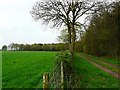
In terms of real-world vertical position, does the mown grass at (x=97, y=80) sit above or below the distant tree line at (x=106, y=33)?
below

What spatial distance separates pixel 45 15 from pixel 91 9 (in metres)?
7.79

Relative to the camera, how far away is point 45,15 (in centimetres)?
4184

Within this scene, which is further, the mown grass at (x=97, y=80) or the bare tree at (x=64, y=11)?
the bare tree at (x=64, y=11)

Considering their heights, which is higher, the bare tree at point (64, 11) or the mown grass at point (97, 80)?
the bare tree at point (64, 11)

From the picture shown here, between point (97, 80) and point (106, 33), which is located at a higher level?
point (106, 33)

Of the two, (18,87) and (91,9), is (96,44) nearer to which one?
(91,9)

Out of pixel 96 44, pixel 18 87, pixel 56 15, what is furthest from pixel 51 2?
pixel 18 87

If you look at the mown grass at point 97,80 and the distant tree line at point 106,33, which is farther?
the distant tree line at point 106,33

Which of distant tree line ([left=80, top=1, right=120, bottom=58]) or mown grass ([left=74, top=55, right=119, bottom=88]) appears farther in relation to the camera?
distant tree line ([left=80, top=1, right=120, bottom=58])

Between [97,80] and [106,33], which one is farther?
[106,33]

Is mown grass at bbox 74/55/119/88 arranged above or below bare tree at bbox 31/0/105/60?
below

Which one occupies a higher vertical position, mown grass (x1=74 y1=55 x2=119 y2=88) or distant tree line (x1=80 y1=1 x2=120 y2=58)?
distant tree line (x1=80 y1=1 x2=120 y2=58)

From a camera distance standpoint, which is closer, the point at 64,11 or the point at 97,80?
the point at 97,80

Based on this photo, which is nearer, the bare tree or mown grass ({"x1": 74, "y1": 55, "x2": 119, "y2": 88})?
mown grass ({"x1": 74, "y1": 55, "x2": 119, "y2": 88})
